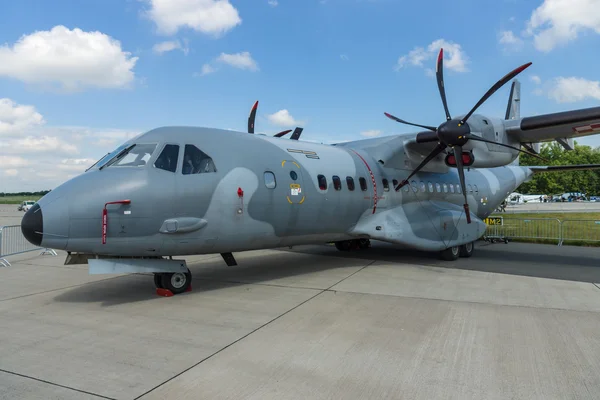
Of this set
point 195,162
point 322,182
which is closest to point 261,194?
point 195,162

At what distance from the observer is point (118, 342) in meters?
5.29

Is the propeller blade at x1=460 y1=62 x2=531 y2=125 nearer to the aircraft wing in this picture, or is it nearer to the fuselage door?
the aircraft wing

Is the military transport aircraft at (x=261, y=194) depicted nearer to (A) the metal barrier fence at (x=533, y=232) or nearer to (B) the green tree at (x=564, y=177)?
(A) the metal barrier fence at (x=533, y=232)

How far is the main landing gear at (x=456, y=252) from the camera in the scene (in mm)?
12367

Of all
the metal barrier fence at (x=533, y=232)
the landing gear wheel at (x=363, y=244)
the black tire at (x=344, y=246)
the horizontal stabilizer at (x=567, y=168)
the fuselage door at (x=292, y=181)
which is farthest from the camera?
the metal barrier fence at (x=533, y=232)

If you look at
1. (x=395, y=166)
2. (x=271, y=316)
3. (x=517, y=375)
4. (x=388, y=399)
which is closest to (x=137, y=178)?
(x=271, y=316)

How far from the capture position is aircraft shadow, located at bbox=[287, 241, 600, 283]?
33.6 ft

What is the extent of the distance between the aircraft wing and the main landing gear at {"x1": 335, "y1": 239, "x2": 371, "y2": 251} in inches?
231

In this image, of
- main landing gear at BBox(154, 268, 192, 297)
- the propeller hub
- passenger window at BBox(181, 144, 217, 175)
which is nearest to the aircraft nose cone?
main landing gear at BBox(154, 268, 192, 297)

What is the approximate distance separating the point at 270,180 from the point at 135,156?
8.60ft

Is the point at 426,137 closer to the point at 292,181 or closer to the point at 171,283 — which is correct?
the point at 292,181

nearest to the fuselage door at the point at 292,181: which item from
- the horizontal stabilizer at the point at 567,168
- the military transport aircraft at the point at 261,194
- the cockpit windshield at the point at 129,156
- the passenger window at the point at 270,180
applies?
the military transport aircraft at the point at 261,194

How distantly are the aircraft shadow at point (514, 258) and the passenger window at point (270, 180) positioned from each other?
5.22 meters

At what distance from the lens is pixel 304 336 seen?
5.46 metres
